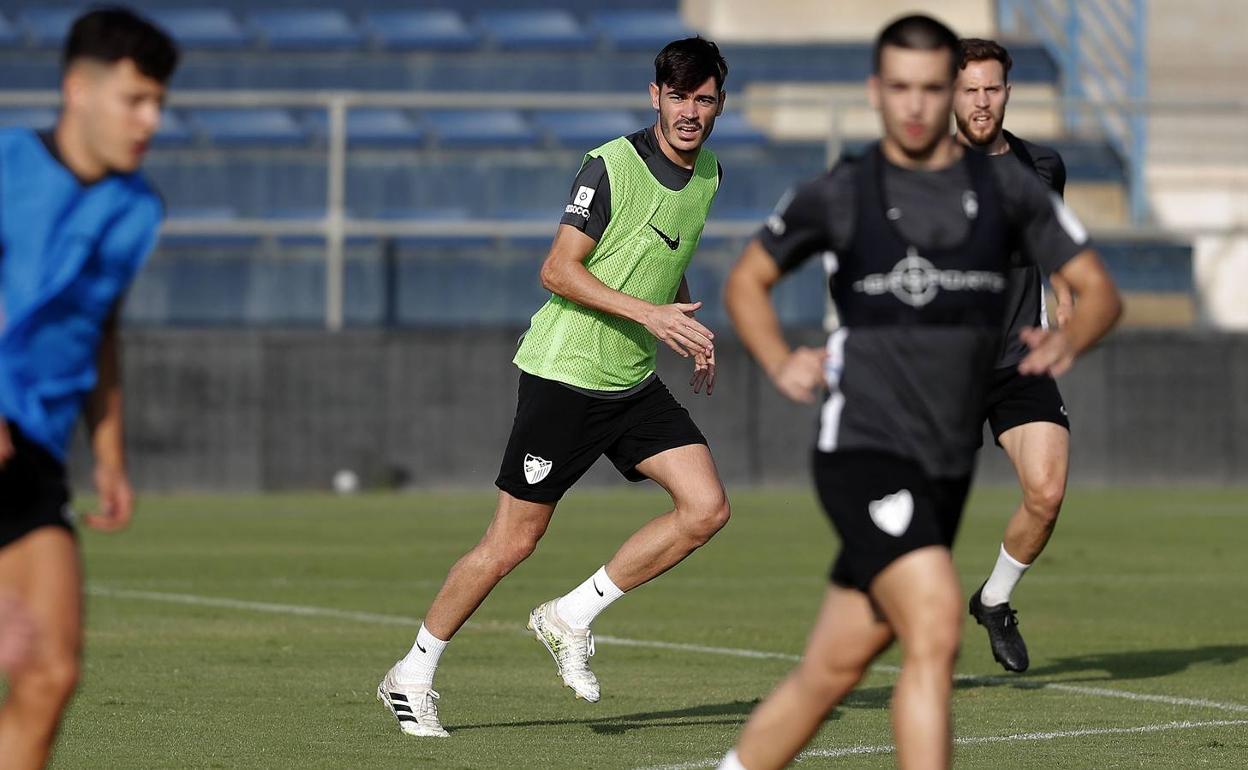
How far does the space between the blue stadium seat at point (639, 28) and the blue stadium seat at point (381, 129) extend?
4.89m

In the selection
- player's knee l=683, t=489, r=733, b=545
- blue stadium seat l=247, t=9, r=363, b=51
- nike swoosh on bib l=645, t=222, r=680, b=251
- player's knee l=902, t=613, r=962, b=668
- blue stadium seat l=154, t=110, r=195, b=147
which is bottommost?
player's knee l=683, t=489, r=733, b=545

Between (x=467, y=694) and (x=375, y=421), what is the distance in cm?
1278

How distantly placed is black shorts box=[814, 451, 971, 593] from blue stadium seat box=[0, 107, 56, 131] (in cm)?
1984

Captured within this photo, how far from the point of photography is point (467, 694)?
8680mm

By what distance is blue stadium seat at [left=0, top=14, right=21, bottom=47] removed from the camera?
30.0 m

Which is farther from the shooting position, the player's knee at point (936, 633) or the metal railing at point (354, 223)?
the metal railing at point (354, 223)

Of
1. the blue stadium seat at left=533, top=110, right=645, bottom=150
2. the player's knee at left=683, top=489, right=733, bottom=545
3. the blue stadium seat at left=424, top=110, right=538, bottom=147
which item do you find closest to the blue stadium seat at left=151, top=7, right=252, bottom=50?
the blue stadium seat at left=424, top=110, right=538, bottom=147

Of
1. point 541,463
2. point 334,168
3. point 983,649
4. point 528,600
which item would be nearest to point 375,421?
point 334,168

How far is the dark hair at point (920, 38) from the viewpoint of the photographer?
514 centimetres

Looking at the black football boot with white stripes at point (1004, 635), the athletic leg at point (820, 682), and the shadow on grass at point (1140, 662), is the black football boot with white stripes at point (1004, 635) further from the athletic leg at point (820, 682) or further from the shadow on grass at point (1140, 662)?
the athletic leg at point (820, 682)

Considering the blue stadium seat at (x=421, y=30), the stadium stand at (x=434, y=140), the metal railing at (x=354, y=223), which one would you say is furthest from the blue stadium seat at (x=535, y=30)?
the metal railing at (x=354, y=223)

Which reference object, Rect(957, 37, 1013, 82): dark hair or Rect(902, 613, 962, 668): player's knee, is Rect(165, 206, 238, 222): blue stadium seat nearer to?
Rect(957, 37, 1013, 82): dark hair

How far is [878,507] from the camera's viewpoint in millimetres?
5188

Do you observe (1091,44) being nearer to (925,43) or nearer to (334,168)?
(334,168)
